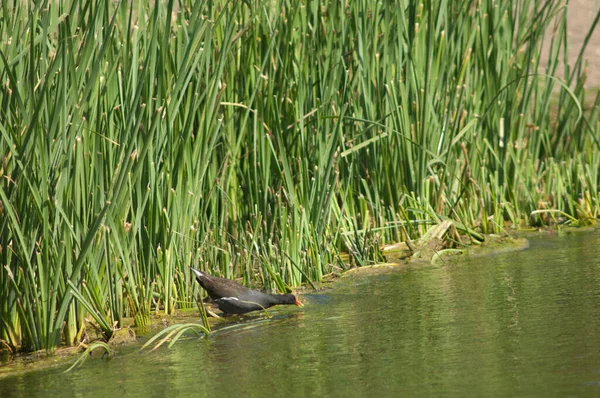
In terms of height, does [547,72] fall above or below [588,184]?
above

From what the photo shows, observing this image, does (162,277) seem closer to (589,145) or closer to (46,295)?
(46,295)

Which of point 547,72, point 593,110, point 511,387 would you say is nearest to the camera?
point 511,387

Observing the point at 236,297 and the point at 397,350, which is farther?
the point at 236,297

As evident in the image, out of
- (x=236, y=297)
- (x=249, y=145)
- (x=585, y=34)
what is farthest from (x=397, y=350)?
(x=585, y=34)

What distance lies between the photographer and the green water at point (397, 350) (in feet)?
11.9

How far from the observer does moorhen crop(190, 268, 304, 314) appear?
5336 millimetres

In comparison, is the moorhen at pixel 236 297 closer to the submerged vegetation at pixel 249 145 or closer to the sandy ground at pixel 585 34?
the submerged vegetation at pixel 249 145

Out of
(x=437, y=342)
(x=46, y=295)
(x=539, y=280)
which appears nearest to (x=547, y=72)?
(x=539, y=280)

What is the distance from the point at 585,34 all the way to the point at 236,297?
9737 millimetres

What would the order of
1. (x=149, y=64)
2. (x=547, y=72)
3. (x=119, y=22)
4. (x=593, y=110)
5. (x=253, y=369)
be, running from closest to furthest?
(x=253, y=369), (x=149, y=64), (x=119, y=22), (x=547, y=72), (x=593, y=110)

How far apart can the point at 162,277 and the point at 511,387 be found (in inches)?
91.8

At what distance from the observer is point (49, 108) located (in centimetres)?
455

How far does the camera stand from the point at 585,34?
13773 millimetres

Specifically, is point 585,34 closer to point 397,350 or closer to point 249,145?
point 249,145
